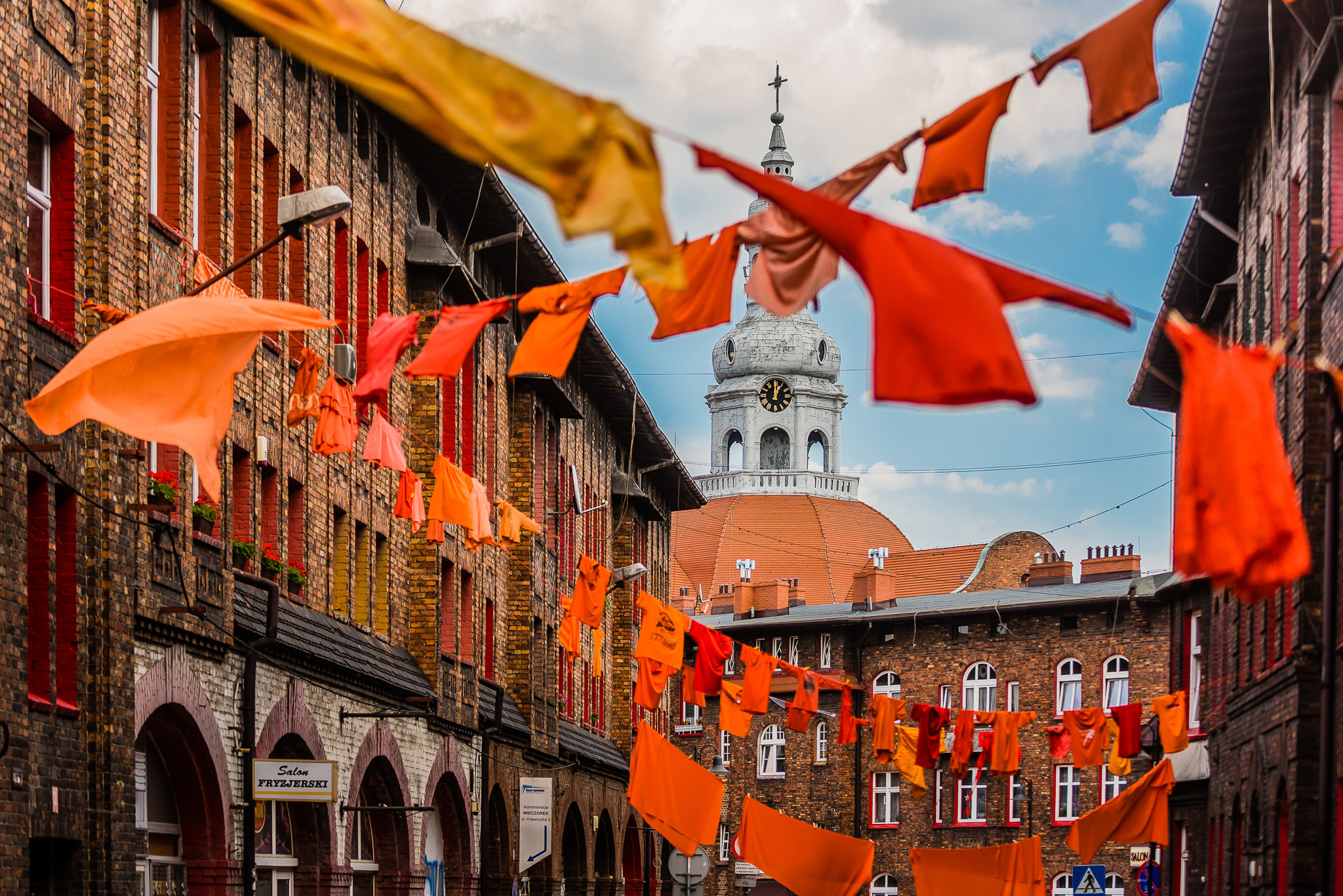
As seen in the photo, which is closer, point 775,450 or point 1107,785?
point 1107,785

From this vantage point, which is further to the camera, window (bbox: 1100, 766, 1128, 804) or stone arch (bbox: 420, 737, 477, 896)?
window (bbox: 1100, 766, 1128, 804)

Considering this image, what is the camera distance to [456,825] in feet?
99.9

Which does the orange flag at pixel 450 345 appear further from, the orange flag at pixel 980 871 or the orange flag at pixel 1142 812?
the orange flag at pixel 1142 812

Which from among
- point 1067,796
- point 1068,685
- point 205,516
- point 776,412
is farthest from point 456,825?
point 776,412

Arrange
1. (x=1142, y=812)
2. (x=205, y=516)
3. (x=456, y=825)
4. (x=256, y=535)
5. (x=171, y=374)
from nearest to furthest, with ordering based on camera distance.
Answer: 1. (x=171, y=374)
2. (x=205, y=516)
3. (x=256, y=535)
4. (x=1142, y=812)
5. (x=456, y=825)

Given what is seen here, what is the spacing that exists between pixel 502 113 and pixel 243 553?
45.8 feet

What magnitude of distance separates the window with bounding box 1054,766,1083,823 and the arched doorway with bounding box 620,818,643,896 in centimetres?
1444

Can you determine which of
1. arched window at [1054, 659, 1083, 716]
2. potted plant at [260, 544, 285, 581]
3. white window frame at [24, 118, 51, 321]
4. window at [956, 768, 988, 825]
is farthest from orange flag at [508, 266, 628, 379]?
window at [956, 768, 988, 825]

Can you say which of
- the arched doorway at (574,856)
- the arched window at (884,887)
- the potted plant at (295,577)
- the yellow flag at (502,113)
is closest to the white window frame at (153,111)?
the potted plant at (295,577)

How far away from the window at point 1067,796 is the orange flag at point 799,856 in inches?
1326

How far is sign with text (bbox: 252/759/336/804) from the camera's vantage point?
18.6 metres

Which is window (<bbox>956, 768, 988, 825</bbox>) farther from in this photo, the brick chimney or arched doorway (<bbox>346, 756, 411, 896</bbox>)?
arched doorway (<bbox>346, 756, 411, 896</bbox>)

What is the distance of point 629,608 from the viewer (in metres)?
47.4

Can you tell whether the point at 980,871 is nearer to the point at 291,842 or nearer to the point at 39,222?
the point at 291,842
